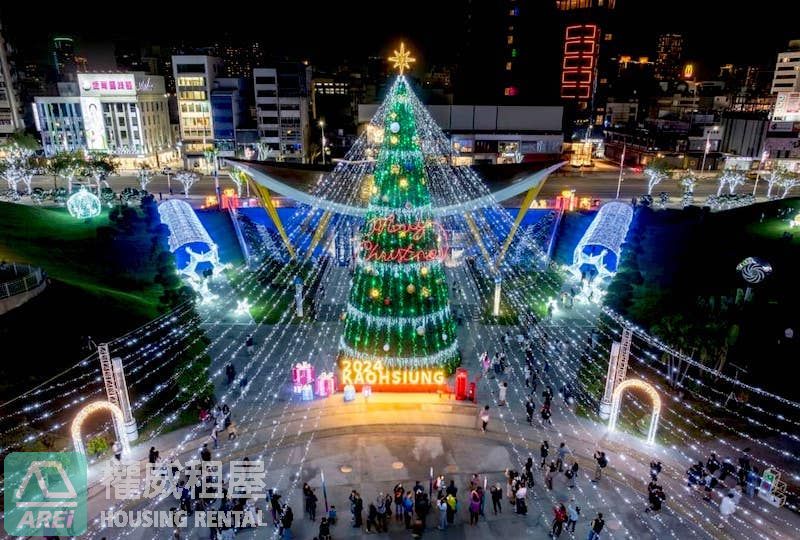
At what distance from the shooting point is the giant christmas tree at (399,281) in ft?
54.4

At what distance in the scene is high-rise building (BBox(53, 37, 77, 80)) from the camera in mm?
120312

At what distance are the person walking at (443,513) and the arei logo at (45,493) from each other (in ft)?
30.7

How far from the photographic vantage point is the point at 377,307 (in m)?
17.8

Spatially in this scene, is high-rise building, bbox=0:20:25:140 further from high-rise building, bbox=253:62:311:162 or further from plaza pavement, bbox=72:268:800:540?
plaza pavement, bbox=72:268:800:540

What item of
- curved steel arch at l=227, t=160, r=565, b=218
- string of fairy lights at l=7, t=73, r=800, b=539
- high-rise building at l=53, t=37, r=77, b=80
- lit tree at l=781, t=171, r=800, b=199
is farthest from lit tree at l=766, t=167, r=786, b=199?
high-rise building at l=53, t=37, r=77, b=80

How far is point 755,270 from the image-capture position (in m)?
22.2

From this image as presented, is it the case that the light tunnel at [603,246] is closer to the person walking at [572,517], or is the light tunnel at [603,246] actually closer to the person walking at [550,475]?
the person walking at [550,475]

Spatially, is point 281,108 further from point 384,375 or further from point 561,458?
point 561,458

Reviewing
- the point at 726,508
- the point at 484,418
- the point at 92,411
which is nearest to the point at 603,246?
the point at 484,418

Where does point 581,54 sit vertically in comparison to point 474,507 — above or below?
above

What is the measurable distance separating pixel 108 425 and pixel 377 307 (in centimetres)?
976

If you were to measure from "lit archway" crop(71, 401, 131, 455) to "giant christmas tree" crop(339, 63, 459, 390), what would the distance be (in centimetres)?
731

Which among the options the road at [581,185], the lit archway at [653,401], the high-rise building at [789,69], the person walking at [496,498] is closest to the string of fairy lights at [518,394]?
the lit archway at [653,401]

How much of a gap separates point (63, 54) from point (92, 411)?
Answer: 466 feet
